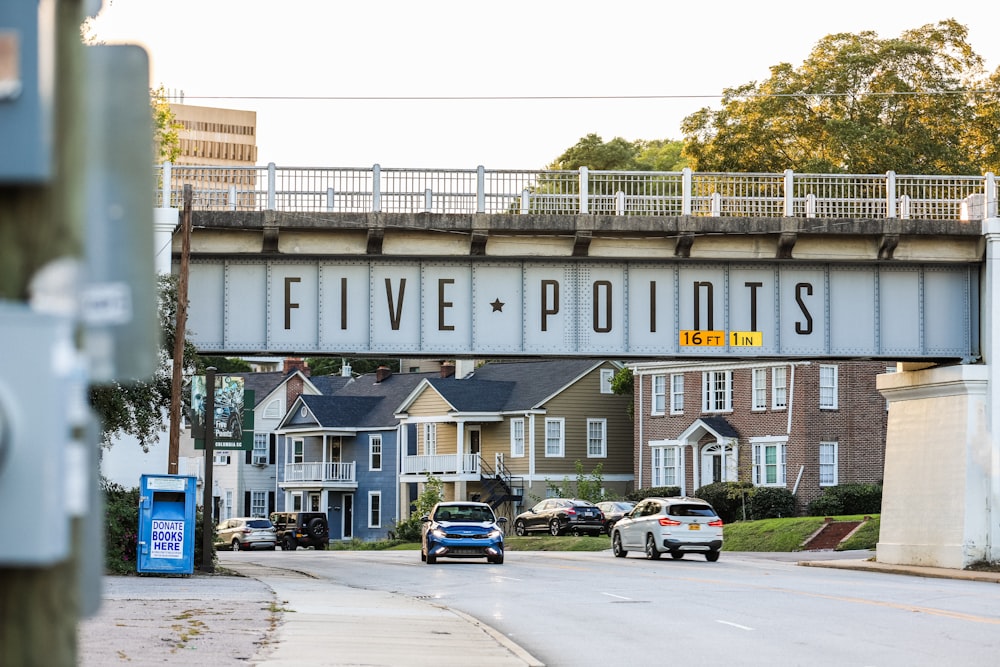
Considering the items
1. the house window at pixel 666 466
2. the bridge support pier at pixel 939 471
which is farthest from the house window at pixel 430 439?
the bridge support pier at pixel 939 471

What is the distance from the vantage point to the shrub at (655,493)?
62.9 metres

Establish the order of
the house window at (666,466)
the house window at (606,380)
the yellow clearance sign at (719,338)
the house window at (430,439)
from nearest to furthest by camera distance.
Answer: the yellow clearance sign at (719,338) < the house window at (666,466) < the house window at (606,380) < the house window at (430,439)

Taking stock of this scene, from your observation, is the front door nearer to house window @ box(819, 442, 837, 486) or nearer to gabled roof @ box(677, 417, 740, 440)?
gabled roof @ box(677, 417, 740, 440)

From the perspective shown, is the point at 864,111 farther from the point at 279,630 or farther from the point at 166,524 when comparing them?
the point at 279,630

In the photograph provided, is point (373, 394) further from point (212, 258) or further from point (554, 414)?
point (212, 258)

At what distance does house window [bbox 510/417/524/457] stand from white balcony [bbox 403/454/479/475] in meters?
1.80

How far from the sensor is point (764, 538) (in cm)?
4950

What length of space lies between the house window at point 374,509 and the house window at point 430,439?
4644 mm

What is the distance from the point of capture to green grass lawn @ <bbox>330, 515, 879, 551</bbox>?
47.7m

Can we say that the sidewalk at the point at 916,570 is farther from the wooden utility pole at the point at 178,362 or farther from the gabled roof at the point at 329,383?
the gabled roof at the point at 329,383

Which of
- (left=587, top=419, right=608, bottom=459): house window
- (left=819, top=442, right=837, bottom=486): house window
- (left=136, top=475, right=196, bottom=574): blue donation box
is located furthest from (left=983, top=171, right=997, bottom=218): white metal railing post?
(left=587, top=419, right=608, bottom=459): house window

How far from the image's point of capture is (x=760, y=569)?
109ft

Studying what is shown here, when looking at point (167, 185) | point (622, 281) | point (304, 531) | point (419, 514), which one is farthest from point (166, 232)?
point (419, 514)

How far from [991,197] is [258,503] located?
Answer: 5645 centimetres
